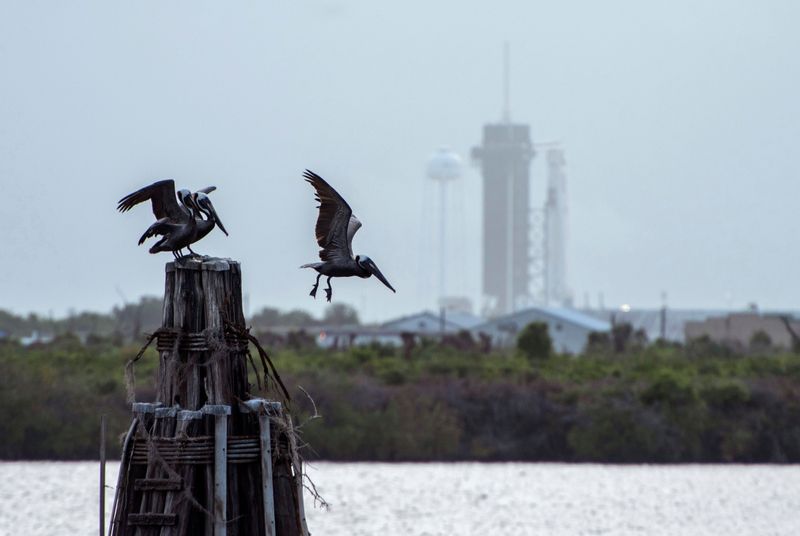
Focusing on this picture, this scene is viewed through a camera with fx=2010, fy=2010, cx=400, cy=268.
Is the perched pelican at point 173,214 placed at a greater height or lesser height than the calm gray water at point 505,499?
greater

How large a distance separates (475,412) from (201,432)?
37831 mm

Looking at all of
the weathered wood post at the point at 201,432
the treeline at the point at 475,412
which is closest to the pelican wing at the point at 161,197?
the weathered wood post at the point at 201,432

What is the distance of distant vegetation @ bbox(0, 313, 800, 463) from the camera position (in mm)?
43969

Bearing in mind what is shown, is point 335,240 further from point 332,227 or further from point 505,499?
point 505,499

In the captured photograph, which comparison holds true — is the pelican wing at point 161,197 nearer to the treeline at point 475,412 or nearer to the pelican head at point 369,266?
the pelican head at point 369,266

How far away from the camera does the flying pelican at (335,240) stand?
33.4 ft

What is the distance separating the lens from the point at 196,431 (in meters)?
9.79

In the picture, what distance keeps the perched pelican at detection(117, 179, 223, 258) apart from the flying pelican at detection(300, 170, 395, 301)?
1.71 feet

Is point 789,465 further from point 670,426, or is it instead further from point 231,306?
point 231,306

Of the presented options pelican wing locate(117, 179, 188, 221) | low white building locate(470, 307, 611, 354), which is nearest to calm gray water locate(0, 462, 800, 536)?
pelican wing locate(117, 179, 188, 221)

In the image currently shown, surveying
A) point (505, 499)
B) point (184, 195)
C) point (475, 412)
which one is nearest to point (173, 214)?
point (184, 195)

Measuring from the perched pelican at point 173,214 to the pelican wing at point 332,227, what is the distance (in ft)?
1.69

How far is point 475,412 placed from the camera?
156ft

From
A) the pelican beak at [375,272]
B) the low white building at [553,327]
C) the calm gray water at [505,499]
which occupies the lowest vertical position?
the calm gray water at [505,499]
